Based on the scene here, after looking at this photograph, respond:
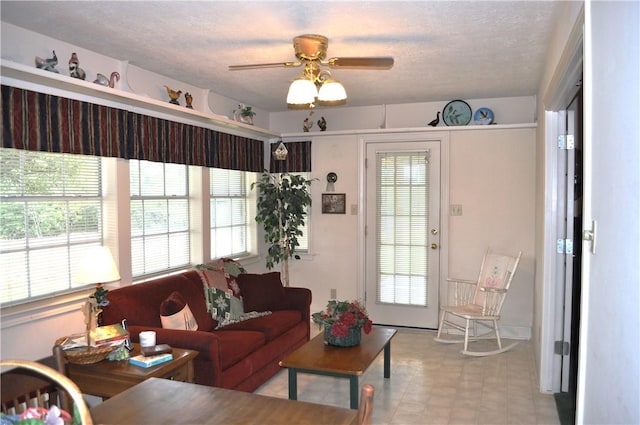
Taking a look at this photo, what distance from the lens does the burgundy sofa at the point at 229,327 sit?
125 inches

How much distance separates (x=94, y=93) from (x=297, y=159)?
2.87 m

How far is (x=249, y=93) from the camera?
5035 mm

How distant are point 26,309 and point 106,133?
1.32m

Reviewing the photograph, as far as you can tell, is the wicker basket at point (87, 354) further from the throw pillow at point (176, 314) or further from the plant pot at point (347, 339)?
the plant pot at point (347, 339)

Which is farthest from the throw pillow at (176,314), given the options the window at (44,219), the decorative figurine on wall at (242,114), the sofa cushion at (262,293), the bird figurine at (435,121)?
the bird figurine at (435,121)

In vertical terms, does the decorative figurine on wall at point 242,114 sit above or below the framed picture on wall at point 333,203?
above

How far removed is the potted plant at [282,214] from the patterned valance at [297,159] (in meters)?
0.28

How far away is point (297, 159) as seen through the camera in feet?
19.6

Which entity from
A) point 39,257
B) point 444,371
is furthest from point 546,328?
point 39,257

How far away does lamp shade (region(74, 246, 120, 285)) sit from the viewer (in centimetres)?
291

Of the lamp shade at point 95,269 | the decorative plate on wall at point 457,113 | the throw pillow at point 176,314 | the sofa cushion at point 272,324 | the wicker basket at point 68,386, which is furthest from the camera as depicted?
the decorative plate on wall at point 457,113

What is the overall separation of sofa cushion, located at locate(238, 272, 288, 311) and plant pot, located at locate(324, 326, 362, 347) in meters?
1.07

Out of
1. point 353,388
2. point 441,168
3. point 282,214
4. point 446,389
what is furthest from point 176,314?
point 441,168

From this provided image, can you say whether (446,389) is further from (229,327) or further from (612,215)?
(612,215)
